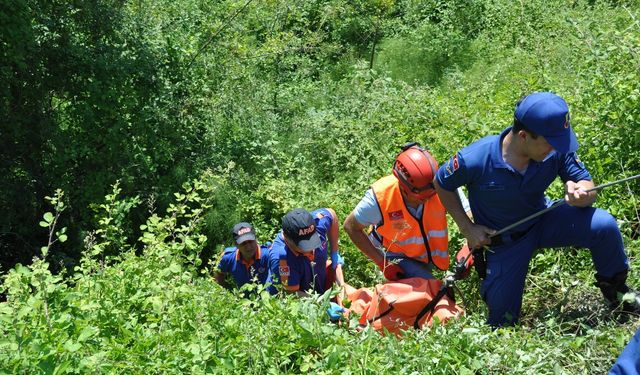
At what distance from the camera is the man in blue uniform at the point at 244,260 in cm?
591

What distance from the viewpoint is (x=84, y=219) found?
→ 862 cm

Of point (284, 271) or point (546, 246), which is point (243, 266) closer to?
point (284, 271)

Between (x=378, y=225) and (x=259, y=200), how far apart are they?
118 inches

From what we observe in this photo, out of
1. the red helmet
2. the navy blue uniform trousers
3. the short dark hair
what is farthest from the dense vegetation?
the short dark hair

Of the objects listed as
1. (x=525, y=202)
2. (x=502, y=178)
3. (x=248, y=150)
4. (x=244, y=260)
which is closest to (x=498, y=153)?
(x=502, y=178)

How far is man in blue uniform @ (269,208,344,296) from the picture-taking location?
5.34m

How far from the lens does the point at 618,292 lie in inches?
164

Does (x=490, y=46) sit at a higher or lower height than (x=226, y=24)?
lower

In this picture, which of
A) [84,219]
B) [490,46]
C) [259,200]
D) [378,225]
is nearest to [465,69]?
[490,46]

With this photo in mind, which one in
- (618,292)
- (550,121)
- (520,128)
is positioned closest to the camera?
(550,121)

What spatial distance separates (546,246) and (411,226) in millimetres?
827

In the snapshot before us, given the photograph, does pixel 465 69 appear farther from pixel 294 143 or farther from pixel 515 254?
pixel 515 254

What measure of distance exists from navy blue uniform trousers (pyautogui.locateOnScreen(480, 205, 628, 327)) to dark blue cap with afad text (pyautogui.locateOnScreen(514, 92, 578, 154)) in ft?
1.46

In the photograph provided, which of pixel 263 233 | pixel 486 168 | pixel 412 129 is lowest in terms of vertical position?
pixel 263 233
